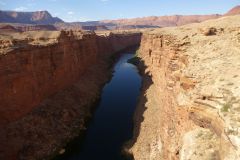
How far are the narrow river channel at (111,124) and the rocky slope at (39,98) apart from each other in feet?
5.79

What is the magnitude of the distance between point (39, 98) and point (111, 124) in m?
9.96

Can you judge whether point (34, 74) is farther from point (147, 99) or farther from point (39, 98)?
point (147, 99)

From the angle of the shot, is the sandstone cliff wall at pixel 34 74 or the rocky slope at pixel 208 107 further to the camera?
the sandstone cliff wall at pixel 34 74

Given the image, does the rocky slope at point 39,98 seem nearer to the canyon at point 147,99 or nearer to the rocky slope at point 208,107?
the canyon at point 147,99

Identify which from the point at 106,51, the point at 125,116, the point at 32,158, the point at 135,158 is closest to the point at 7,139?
the point at 32,158

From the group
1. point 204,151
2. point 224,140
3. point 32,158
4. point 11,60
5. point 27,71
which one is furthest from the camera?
point 27,71

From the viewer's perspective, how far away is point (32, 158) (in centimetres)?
2702

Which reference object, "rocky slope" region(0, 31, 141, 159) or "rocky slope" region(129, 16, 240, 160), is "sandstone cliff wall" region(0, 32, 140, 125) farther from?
"rocky slope" region(129, 16, 240, 160)

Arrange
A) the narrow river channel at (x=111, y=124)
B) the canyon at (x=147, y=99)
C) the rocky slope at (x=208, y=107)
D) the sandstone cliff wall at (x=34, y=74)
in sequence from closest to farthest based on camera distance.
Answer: the rocky slope at (x=208, y=107) < the canyon at (x=147, y=99) < the sandstone cliff wall at (x=34, y=74) < the narrow river channel at (x=111, y=124)

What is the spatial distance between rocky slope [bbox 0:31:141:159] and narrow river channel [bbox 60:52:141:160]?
176cm

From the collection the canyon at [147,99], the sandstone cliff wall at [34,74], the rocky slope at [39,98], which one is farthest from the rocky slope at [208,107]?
the sandstone cliff wall at [34,74]

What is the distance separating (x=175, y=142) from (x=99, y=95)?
108 ft

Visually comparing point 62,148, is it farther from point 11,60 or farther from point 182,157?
point 182,157

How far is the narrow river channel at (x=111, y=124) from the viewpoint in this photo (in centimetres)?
3053
